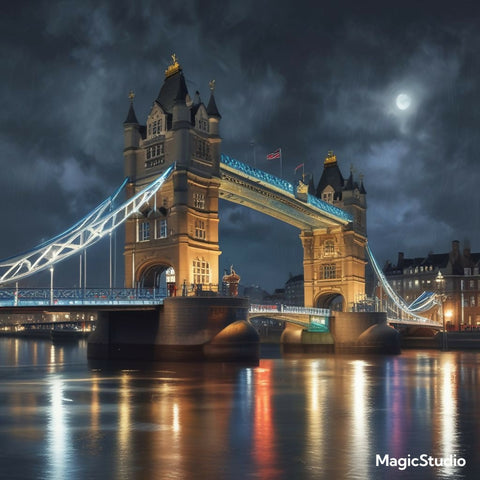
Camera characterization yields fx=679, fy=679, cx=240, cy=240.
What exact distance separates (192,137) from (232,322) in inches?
587

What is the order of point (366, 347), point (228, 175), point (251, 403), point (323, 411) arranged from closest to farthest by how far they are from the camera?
point (323, 411)
point (251, 403)
point (228, 175)
point (366, 347)

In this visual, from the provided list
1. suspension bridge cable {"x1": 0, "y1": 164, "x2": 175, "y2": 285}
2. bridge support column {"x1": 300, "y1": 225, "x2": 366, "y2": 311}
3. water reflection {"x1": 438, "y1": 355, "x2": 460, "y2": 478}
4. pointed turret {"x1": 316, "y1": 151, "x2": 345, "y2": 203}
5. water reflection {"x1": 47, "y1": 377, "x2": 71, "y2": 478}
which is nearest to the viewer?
water reflection {"x1": 47, "y1": 377, "x2": 71, "y2": 478}

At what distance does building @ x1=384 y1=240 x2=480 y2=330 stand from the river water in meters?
85.0

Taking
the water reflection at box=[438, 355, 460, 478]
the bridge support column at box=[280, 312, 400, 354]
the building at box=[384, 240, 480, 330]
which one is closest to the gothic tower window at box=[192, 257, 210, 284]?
the water reflection at box=[438, 355, 460, 478]

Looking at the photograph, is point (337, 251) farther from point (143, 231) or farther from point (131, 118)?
point (131, 118)

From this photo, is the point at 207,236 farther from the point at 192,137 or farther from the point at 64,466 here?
the point at 64,466

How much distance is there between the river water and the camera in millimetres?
14445

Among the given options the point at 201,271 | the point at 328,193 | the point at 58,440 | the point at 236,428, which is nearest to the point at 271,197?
the point at 201,271

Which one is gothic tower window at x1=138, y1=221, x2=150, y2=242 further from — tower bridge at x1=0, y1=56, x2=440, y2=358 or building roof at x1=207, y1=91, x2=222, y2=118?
building roof at x1=207, y1=91, x2=222, y2=118

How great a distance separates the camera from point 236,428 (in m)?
19.8

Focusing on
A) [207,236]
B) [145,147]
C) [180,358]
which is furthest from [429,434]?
[145,147]

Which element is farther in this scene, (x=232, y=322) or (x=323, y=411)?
(x=232, y=322)

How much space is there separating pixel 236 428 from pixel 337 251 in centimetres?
6300

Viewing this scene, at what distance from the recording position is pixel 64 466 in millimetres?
14531
